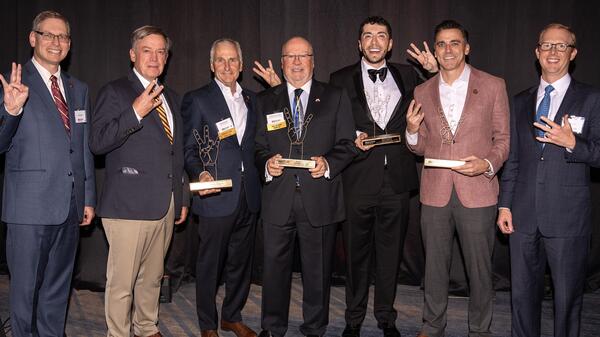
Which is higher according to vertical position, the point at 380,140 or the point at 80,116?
the point at 80,116

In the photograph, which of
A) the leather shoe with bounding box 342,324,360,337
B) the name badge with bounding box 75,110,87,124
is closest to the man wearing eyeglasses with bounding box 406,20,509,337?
the leather shoe with bounding box 342,324,360,337

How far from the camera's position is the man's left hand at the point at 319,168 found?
3.69 m

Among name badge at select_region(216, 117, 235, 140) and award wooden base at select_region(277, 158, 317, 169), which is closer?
award wooden base at select_region(277, 158, 317, 169)

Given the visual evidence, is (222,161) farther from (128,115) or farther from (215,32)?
(215,32)

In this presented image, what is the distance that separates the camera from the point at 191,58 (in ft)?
17.9

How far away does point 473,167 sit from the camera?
3.57 m

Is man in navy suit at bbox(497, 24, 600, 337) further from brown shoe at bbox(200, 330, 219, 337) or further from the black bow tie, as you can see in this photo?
brown shoe at bbox(200, 330, 219, 337)

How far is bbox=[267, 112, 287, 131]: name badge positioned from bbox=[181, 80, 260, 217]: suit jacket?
289mm

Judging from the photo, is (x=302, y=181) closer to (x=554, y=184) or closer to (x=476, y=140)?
(x=476, y=140)

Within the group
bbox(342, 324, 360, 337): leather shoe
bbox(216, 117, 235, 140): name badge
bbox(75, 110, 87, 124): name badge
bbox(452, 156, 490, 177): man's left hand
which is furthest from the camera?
bbox(342, 324, 360, 337): leather shoe

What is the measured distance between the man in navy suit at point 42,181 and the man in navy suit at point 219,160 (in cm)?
75

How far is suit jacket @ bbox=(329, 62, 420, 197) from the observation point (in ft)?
13.4

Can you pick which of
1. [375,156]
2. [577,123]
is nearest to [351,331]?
[375,156]

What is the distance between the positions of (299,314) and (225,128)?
177 centimetres
